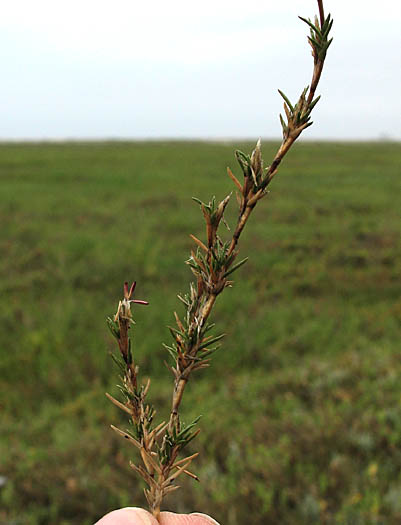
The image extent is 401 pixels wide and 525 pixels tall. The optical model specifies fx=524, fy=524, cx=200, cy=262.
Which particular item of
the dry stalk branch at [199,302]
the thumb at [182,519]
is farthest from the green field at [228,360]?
the dry stalk branch at [199,302]

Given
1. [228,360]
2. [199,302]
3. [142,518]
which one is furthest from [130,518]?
[228,360]

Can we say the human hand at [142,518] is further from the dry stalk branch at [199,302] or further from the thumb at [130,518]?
the dry stalk branch at [199,302]

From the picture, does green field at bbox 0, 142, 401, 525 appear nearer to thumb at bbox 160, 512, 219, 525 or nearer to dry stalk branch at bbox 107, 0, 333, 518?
thumb at bbox 160, 512, 219, 525

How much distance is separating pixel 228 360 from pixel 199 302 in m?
7.53

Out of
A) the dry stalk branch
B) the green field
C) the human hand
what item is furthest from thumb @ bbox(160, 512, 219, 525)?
the green field

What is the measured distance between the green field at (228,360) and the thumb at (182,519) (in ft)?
10.9

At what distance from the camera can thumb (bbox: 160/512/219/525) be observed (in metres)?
0.77

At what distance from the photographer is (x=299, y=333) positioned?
8625 millimetres

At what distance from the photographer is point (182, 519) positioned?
838 mm

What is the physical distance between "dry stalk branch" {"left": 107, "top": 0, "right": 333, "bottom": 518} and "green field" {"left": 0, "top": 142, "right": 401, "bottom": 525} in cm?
374

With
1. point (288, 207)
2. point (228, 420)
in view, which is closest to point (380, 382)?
point (228, 420)

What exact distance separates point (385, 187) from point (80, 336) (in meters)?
17.9

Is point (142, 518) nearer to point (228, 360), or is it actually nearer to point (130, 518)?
point (130, 518)

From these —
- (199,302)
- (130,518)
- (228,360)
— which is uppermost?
(199,302)
